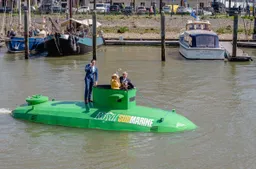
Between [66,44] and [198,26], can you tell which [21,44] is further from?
[198,26]

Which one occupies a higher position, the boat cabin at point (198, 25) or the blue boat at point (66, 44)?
the boat cabin at point (198, 25)

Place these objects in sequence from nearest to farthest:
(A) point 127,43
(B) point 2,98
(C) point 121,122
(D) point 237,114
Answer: (C) point 121,122 → (D) point 237,114 → (B) point 2,98 → (A) point 127,43

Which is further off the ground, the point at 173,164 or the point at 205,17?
the point at 205,17

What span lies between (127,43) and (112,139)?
99.1 ft

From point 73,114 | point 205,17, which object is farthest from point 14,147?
point 205,17

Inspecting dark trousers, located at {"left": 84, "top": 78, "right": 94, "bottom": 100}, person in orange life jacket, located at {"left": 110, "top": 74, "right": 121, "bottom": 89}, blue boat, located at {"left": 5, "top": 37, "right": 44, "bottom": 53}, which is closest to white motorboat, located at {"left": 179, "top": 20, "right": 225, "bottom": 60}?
blue boat, located at {"left": 5, "top": 37, "right": 44, "bottom": 53}

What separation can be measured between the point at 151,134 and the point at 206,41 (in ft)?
66.7

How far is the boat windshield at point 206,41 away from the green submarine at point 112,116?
19.0 meters

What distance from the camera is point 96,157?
14.0m

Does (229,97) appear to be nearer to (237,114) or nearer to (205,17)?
(237,114)

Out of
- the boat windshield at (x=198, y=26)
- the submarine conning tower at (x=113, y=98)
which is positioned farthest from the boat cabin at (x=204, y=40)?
the submarine conning tower at (x=113, y=98)

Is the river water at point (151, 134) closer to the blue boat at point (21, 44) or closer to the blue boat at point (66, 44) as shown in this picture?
the blue boat at point (66, 44)

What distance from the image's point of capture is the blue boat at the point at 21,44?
128 feet

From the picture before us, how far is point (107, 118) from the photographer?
16062 mm
